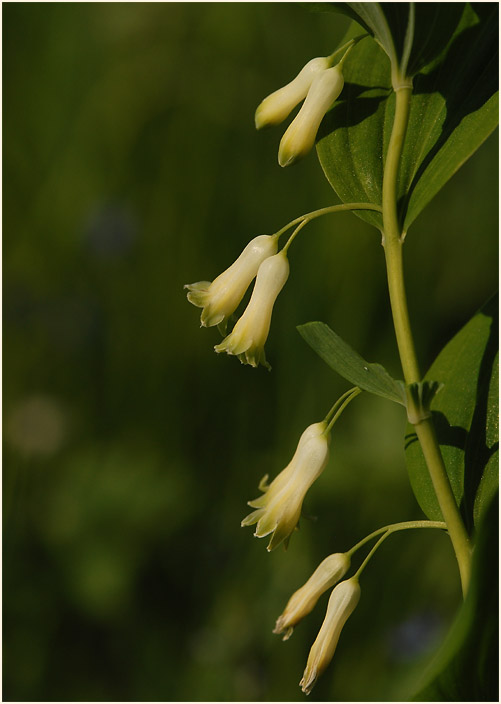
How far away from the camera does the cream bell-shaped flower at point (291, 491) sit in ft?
2.42

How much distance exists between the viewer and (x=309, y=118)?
2.29ft

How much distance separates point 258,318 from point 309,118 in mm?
209

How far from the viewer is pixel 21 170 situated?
2721 mm

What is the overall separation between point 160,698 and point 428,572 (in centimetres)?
88

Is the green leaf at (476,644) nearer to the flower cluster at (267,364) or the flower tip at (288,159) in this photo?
the flower cluster at (267,364)

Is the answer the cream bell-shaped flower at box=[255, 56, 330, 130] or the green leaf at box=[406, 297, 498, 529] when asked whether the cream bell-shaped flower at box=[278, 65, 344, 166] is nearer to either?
the cream bell-shaped flower at box=[255, 56, 330, 130]

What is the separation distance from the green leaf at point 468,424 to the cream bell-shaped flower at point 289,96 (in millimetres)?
302

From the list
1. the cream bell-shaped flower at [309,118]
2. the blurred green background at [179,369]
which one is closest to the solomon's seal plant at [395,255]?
the cream bell-shaped flower at [309,118]

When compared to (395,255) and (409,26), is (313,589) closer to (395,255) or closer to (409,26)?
(395,255)

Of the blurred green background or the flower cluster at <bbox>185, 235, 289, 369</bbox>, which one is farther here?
the blurred green background

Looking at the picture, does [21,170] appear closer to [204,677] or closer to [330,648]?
[204,677]

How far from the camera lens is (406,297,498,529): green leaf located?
2.47 ft

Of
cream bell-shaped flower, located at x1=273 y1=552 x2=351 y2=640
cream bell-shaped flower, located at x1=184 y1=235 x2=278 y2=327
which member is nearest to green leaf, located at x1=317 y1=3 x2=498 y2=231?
cream bell-shaped flower, located at x1=184 y1=235 x2=278 y2=327

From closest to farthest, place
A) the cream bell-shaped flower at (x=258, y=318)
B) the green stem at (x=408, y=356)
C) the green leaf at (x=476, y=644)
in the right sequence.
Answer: the green leaf at (x=476, y=644), the green stem at (x=408, y=356), the cream bell-shaped flower at (x=258, y=318)
